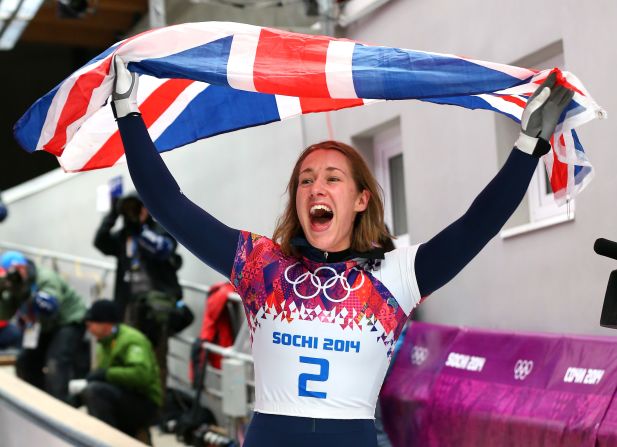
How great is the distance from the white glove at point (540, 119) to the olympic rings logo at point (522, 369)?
2773mm

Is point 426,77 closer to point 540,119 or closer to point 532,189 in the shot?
point 540,119

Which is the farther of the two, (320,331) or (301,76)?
(301,76)

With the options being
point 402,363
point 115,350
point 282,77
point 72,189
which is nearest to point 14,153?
point 72,189

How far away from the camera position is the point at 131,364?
8273 millimetres

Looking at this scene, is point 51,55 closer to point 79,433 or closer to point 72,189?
point 72,189

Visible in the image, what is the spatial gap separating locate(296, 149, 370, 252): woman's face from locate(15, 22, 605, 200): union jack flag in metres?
0.22

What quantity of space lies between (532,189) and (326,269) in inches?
153

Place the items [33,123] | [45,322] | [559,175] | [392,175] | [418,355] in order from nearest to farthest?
[559,175] → [33,123] → [418,355] → [392,175] → [45,322]

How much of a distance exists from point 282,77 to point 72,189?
11.3 meters

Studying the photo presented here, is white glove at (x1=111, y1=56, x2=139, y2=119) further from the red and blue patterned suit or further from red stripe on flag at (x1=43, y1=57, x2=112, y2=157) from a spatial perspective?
the red and blue patterned suit

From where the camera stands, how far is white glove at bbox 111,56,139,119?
10.8ft

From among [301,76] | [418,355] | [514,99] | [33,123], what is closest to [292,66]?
[301,76]

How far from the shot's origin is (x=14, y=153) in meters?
20.5

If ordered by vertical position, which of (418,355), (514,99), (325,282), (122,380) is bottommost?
(122,380)
